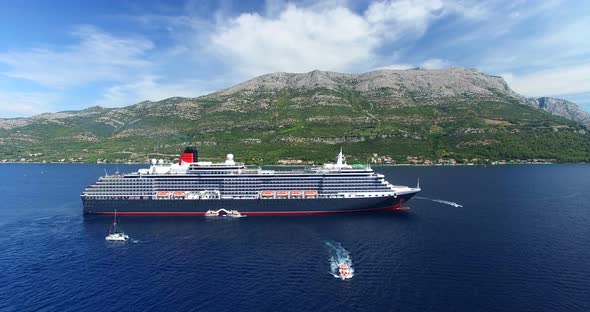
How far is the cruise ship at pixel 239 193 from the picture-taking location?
91125mm

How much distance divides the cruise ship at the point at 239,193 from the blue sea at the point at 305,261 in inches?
140

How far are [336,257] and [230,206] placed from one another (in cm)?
3863

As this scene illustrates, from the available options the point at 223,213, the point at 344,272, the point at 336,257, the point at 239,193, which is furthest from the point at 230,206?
the point at 344,272

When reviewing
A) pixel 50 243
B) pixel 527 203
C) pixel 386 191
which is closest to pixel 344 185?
pixel 386 191

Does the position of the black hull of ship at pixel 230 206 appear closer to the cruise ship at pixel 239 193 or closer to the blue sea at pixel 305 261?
the cruise ship at pixel 239 193

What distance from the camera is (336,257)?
60.7 m

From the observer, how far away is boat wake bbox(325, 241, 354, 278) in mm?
54834

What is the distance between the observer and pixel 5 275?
180ft

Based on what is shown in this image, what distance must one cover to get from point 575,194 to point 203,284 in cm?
12938

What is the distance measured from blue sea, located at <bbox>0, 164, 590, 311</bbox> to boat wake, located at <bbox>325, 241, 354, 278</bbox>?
35 centimetres

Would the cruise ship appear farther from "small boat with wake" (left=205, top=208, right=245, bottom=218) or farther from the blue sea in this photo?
the blue sea

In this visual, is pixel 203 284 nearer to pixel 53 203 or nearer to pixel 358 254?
pixel 358 254

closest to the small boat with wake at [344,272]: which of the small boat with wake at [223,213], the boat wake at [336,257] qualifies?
the boat wake at [336,257]

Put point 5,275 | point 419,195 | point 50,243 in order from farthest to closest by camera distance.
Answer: point 419,195
point 50,243
point 5,275
